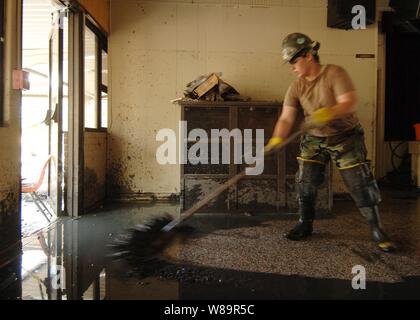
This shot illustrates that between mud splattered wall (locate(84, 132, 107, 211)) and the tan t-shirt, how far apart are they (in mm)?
2865

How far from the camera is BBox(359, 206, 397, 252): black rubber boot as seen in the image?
2.97 metres

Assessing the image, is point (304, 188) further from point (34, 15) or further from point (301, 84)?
point (34, 15)

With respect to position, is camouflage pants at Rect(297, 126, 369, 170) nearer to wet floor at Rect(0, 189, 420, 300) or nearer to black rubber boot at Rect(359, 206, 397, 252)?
black rubber boot at Rect(359, 206, 397, 252)

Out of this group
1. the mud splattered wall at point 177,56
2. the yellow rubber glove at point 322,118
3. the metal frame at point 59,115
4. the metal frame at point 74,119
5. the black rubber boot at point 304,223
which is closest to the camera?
the yellow rubber glove at point 322,118

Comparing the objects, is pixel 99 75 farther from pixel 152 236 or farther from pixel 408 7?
pixel 408 7

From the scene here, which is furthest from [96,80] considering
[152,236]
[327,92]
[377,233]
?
[377,233]

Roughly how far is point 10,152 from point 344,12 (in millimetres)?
4888

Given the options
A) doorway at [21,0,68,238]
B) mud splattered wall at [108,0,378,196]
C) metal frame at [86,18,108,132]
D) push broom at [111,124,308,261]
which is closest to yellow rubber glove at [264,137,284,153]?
push broom at [111,124,308,261]

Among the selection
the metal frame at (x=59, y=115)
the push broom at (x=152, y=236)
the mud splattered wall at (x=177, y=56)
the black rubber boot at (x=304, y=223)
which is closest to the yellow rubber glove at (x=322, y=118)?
the push broom at (x=152, y=236)

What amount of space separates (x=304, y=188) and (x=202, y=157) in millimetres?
1561

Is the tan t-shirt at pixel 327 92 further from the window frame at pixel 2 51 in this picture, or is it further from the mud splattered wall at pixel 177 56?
the window frame at pixel 2 51

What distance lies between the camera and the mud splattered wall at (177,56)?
5414mm

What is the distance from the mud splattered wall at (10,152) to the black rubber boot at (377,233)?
2992 mm
